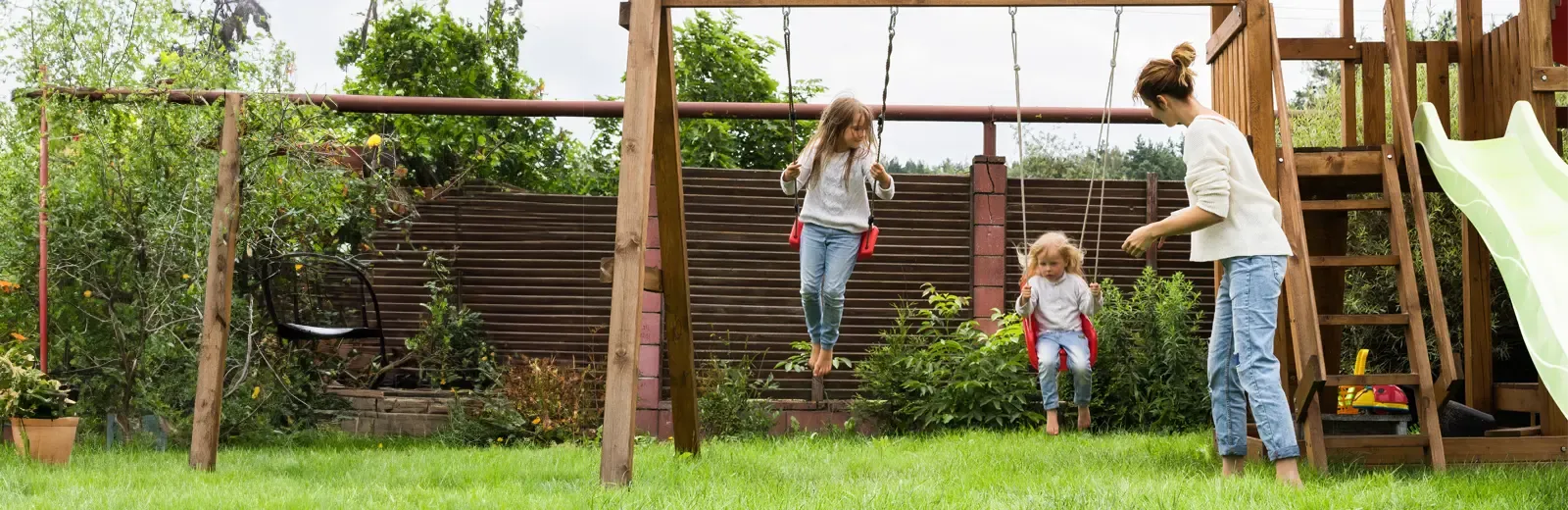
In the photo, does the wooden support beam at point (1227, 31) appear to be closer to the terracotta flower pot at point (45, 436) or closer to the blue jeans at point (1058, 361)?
the blue jeans at point (1058, 361)

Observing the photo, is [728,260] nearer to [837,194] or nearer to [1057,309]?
[1057,309]

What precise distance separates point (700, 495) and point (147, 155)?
473 cm

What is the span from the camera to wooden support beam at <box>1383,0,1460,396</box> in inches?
210

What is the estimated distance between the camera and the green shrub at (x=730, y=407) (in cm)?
806

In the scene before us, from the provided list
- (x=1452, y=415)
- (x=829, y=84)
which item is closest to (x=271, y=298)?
(x=1452, y=415)

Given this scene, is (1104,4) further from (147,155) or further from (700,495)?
(147,155)

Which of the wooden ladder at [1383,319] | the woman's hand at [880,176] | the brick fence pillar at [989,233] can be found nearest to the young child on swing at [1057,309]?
the brick fence pillar at [989,233]

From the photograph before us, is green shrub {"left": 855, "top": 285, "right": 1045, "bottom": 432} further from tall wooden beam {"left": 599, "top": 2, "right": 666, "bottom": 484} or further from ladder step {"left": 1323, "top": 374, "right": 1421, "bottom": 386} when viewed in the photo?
tall wooden beam {"left": 599, "top": 2, "right": 666, "bottom": 484}

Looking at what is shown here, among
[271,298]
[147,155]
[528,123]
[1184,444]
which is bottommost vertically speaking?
[1184,444]

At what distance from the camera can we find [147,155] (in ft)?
23.4

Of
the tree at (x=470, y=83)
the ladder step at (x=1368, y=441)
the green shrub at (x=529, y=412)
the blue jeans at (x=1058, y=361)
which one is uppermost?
the tree at (x=470, y=83)

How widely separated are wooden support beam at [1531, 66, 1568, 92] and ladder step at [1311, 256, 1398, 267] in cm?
137

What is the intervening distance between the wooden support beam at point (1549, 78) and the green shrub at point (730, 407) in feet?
15.4

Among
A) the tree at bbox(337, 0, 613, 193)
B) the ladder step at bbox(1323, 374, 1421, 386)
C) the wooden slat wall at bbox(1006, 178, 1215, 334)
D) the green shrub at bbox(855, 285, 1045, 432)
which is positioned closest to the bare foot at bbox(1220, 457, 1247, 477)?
the ladder step at bbox(1323, 374, 1421, 386)
